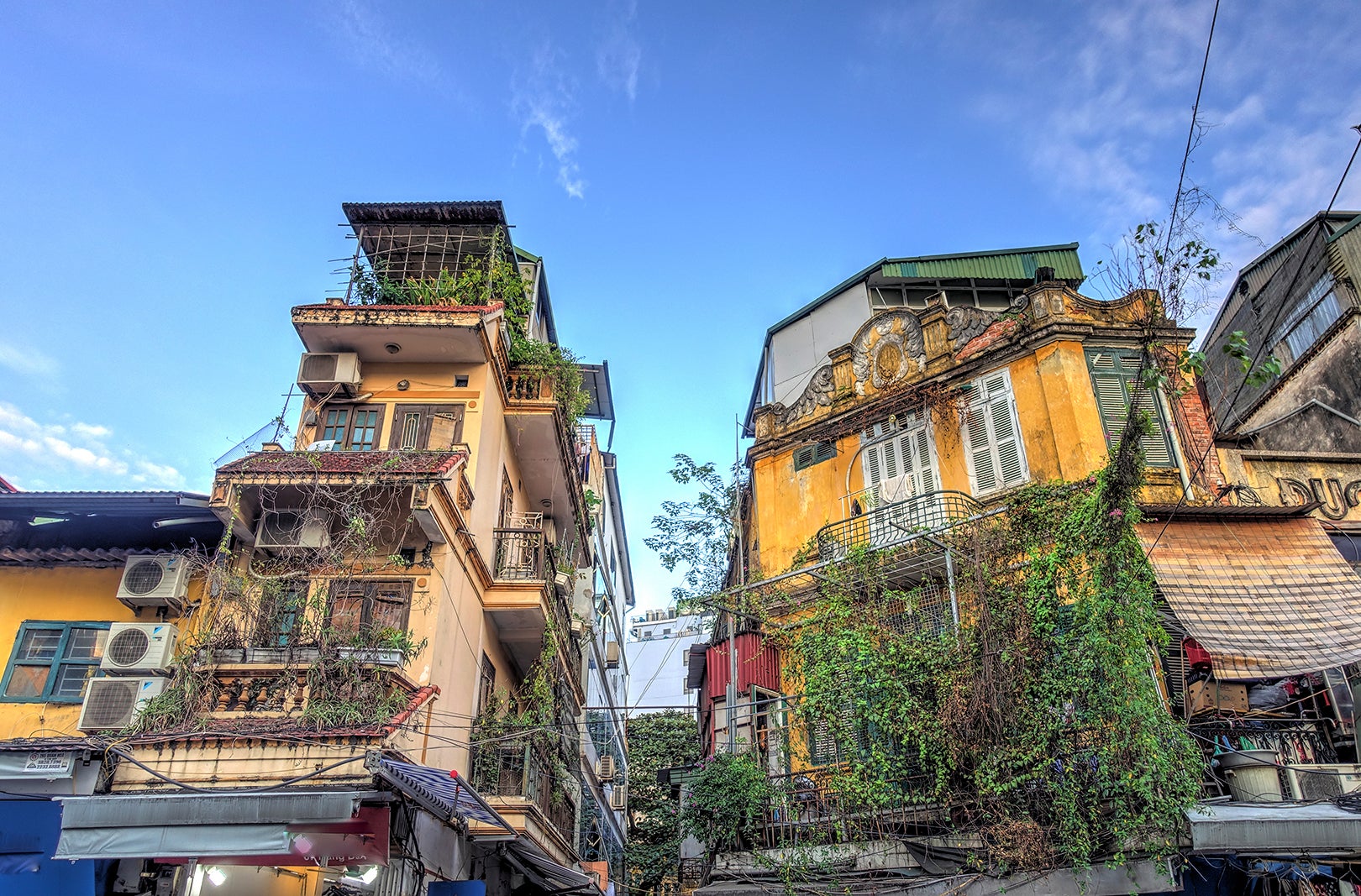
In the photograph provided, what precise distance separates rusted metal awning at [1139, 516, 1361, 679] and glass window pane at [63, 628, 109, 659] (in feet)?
49.6

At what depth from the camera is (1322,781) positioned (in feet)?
38.8

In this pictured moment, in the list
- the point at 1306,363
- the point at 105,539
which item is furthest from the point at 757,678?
the point at 1306,363

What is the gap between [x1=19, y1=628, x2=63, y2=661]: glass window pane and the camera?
11719 millimetres

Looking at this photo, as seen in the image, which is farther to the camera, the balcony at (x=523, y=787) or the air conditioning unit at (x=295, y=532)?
the balcony at (x=523, y=787)

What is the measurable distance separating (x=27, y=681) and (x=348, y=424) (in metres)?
5.77

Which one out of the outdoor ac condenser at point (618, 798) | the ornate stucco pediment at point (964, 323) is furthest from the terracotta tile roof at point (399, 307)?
the outdoor ac condenser at point (618, 798)

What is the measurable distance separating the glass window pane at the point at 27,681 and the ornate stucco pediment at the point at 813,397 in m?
14.3

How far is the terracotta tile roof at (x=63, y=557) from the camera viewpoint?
11980mm

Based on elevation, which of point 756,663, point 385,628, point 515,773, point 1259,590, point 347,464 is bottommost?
point 515,773

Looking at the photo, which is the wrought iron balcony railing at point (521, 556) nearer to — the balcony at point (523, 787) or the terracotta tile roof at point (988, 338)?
the balcony at point (523, 787)

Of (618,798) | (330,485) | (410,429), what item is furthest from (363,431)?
(618,798)

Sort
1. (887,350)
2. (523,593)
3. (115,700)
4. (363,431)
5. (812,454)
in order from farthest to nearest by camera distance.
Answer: (812,454) < (887,350) < (523,593) < (363,431) < (115,700)

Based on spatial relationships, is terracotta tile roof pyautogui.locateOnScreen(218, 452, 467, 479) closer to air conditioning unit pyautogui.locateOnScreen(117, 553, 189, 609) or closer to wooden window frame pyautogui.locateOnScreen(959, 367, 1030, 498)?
air conditioning unit pyautogui.locateOnScreen(117, 553, 189, 609)

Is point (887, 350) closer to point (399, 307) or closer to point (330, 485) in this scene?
point (399, 307)
